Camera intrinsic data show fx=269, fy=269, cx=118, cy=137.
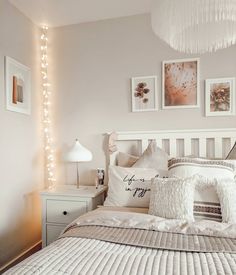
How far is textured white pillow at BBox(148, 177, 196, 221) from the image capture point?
5.41ft

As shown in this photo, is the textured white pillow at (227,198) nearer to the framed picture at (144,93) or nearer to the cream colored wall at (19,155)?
the framed picture at (144,93)

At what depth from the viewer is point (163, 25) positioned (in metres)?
1.37

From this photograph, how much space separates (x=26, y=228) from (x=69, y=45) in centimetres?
191

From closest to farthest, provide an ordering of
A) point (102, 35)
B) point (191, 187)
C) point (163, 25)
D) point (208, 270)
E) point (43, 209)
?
point (208, 270), point (163, 25), point (191, 187), point (43, 209), point (102, 35)

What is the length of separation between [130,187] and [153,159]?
36 cm

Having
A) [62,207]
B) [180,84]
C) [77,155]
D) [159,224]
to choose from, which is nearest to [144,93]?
[180,84]

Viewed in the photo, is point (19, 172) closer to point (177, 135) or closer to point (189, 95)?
point (177, 135)

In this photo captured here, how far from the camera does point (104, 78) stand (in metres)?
2.74

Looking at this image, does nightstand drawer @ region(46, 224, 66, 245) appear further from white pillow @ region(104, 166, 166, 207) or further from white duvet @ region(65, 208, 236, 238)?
white duvet @ region(65, 208, 236, 238)

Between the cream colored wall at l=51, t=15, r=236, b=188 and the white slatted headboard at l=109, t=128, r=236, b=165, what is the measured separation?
0.08 m

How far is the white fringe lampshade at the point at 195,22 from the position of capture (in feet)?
3.98

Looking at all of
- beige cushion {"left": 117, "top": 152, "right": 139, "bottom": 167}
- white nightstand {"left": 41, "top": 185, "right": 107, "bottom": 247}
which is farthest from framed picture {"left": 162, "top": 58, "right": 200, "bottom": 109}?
white nightstand {"left": 41, "top": 185, "right": 107, "bottom": 247}

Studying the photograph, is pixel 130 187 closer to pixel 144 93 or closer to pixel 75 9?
pixel 144 93

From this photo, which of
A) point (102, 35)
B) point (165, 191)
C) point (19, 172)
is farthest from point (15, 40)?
point (165, 191)
